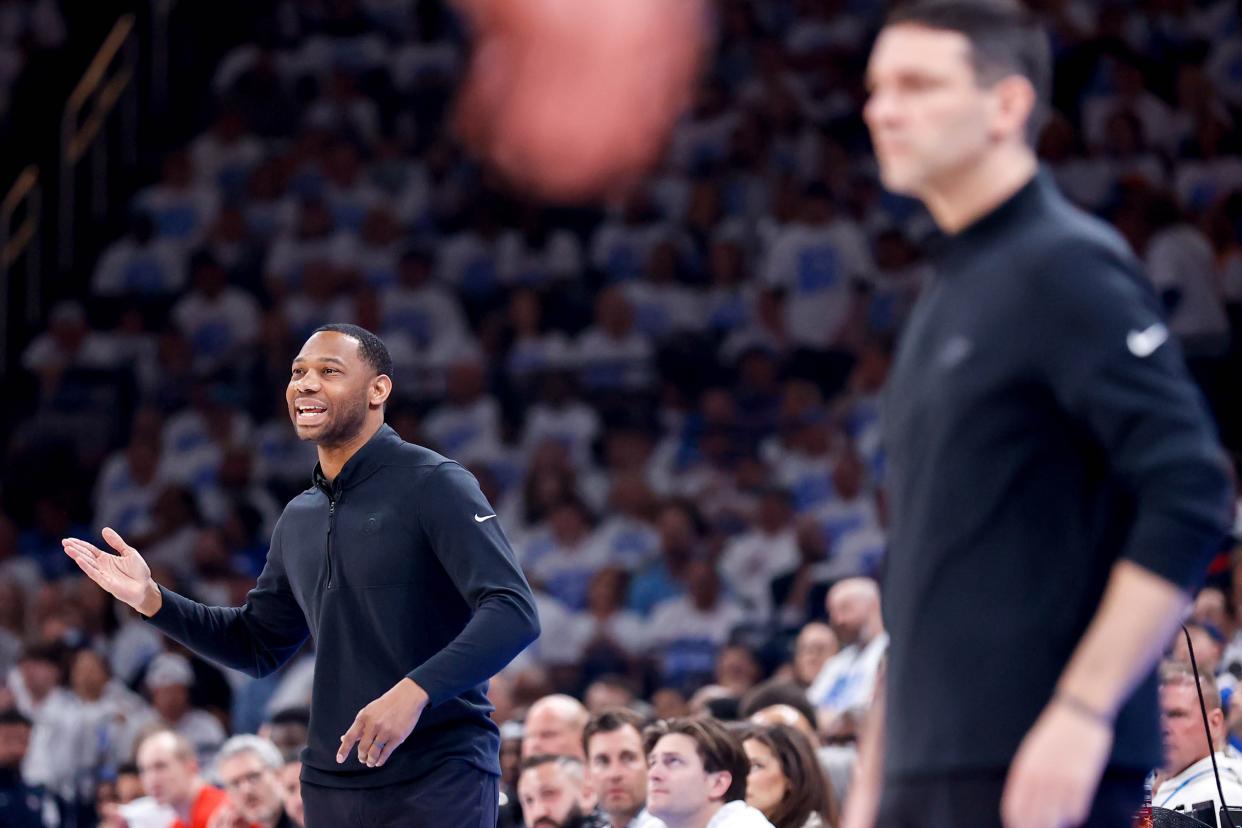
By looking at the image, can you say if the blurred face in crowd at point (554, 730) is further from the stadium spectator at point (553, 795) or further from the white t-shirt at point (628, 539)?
the white t-shirt at point (628, 539)

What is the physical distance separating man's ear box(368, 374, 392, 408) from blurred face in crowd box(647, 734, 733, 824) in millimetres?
1777

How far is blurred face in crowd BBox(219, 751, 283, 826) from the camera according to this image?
662cm

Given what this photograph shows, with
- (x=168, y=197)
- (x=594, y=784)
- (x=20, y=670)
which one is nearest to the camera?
(x=594, y=784)

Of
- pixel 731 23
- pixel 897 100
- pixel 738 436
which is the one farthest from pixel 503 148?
pixel 897 100

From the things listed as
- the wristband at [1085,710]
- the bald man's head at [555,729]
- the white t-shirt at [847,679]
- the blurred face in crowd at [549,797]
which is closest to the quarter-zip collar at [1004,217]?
the wristband at [1085,710]

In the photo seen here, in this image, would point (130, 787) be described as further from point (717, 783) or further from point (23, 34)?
point (23, 34)

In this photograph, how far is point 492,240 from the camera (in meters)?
12.3

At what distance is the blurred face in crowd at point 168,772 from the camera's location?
7180mm

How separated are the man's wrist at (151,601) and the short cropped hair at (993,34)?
2.42 meters

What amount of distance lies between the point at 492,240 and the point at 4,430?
350 cm

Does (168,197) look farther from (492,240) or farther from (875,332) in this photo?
(875,332)

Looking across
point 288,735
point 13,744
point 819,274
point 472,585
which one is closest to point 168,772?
point 288,735

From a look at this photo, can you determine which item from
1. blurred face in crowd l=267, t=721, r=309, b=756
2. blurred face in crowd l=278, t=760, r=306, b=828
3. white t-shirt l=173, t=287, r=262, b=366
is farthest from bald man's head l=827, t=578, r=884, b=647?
white t-shirt l=173, t=287, r=262, b=366

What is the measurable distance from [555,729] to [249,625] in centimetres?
257
